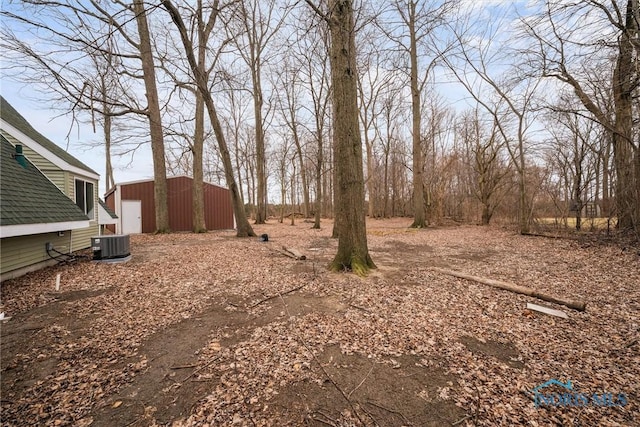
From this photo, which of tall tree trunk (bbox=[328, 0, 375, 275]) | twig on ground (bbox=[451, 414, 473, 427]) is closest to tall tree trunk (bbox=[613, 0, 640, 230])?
tall tree trunk (bbox=[328, 0, 375, 275])

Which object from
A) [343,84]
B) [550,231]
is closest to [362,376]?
[343,84]

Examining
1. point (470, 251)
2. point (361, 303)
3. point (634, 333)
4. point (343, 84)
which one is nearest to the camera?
point (634, 333)

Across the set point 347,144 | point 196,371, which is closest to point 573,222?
point 347,144

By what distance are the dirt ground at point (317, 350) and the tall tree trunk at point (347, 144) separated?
2.22 feet

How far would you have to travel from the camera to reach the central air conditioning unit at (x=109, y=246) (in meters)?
6.53

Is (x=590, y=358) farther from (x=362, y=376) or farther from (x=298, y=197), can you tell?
(x=298, y=197)

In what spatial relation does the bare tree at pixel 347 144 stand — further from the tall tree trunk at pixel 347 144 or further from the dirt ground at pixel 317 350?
the dirt ground at pixel 317 350

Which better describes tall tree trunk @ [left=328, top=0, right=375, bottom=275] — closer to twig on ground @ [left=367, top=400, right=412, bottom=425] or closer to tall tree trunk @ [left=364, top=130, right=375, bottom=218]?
twig on ground @ [left=367, top=400, right=412, bottom=425]

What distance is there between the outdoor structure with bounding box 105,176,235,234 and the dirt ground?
1114 centimetres

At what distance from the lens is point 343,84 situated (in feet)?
16.7

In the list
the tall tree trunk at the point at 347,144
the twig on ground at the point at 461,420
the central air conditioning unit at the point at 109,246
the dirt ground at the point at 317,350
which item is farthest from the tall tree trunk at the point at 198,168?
the twig on ground at the point at 461,420

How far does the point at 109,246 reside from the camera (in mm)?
6555

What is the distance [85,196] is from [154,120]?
15.1 feet

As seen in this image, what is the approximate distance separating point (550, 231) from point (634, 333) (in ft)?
30.5
